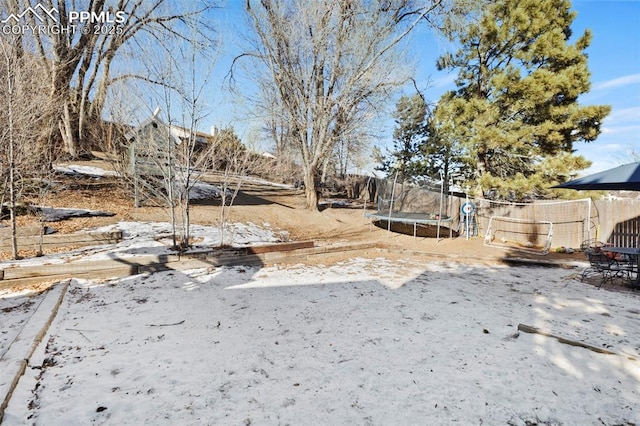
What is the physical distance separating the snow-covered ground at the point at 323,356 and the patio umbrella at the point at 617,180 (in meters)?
1.67

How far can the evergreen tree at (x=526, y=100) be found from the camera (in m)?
10.4

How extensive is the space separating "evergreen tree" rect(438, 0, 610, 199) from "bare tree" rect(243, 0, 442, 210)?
8.62 ft

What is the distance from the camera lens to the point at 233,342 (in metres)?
3.06

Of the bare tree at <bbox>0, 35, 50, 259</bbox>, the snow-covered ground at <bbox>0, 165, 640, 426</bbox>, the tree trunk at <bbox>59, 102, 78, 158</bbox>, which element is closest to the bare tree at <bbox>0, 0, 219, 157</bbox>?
the tree trunk at <bbox>59, 102, 78, 158</bbox>

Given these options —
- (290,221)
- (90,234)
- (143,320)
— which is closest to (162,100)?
(90,234)

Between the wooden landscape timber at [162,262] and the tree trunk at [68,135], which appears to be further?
the tree trunk at [68,135]

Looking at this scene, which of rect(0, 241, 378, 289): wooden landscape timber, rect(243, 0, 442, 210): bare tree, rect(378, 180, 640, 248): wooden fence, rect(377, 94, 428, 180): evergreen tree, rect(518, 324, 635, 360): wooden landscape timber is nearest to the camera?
rect(518, 324, 635, 360): wooden landscape timber

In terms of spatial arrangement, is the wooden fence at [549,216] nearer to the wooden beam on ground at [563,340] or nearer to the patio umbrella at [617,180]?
the patio umbrella at [617,180]

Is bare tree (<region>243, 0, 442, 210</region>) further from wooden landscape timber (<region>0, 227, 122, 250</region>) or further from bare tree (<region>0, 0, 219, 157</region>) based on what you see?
wooden landscape timber (<region>0, 227, 122, 250</region>)

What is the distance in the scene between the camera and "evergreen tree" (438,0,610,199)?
410 inches

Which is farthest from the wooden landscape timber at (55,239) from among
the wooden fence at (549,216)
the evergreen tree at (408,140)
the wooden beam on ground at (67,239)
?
the evergreen tree at (408,140)

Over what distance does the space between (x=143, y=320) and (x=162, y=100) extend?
446 centimetres

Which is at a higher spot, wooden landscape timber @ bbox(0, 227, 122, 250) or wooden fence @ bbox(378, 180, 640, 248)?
wooden fence @ bbox(378, 180, 640, 248)

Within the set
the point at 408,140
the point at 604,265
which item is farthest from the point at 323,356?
the point at 408,140
